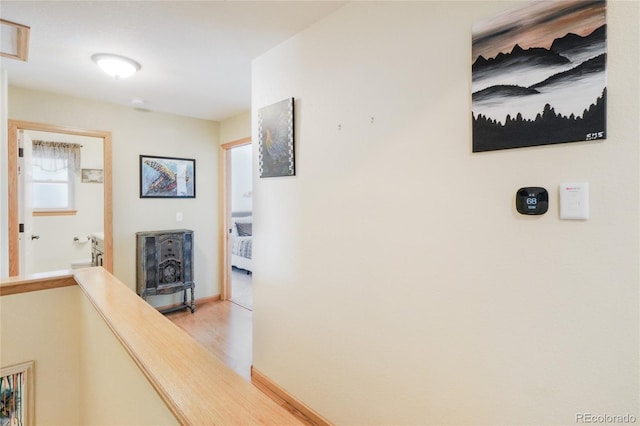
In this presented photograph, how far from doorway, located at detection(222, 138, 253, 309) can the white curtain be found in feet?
8.14

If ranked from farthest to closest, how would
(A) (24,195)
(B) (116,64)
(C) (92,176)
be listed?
(C) (92,176)
(A) (24,195)
(B) (116,64)

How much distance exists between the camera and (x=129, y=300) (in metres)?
1.54

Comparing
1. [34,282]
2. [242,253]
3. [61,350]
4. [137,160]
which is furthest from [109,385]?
[242,253]

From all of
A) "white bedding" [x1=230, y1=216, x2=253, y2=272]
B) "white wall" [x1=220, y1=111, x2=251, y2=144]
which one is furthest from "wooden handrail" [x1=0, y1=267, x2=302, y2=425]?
"white bedding" [x1=230, y1=216, x2=253, y2=272]

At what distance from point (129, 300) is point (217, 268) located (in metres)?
2.98

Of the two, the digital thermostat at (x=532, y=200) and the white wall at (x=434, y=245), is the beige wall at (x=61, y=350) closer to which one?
the white wall at (x=434, y=245)

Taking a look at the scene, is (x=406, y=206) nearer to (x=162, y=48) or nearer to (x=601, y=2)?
(x=601, y=2)

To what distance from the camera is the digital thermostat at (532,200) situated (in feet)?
3.66

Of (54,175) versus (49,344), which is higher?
(54,175)

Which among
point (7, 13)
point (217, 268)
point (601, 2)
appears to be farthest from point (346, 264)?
point (217, 268)

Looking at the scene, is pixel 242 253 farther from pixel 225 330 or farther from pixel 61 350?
pixel 61 350

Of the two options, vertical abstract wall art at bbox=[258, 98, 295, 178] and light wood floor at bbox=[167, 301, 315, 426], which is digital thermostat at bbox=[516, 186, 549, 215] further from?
light wood floor at bbox=[167, 301, 315, 426]

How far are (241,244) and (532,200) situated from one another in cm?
530

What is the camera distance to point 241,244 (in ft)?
19.4
